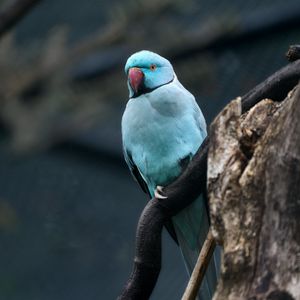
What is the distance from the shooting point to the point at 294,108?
→ 4.42 feet

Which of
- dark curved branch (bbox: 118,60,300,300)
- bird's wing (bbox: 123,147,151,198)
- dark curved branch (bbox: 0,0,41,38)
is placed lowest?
bird's wing (bbox: 123,147,151,198)

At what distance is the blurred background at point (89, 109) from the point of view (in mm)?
3297

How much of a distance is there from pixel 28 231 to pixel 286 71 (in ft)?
8.10

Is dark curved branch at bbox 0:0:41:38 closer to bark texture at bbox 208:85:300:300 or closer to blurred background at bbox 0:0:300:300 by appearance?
blurred background at bbox 0:0:300:300

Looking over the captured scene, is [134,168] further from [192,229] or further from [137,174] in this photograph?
[192,229]

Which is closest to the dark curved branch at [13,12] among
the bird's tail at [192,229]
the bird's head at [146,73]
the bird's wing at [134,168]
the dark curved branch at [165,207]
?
the bird's head at [146,73]

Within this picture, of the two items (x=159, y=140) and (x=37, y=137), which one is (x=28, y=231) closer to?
(x=37, y=137)

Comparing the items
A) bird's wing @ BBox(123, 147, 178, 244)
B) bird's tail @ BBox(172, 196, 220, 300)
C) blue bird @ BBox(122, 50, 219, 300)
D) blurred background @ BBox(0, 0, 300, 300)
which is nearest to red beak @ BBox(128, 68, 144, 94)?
blue bird @ BBox(122, 50, 219, 300)

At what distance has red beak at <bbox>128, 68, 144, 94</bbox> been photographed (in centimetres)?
236

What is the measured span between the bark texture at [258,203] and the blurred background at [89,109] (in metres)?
1.73

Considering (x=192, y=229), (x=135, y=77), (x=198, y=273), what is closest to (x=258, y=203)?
(x=198, y=273)

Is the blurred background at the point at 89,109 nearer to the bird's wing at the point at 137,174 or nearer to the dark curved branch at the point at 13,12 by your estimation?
the dark curved branch at the point at 13,12

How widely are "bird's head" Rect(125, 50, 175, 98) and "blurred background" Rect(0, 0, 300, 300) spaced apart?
714 mm

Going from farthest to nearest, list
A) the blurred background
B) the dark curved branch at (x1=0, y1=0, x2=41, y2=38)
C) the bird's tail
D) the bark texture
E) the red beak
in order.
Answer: the blurred background < the dark curved branch at (x1=0, y1=0, x2=41, y2=38) < the red beak < the bird's tail < the bark texture
